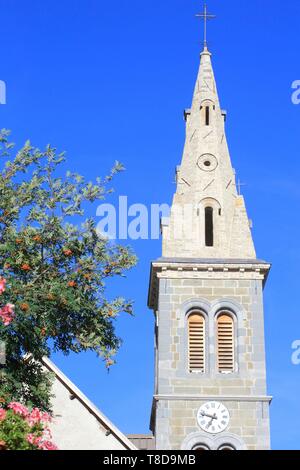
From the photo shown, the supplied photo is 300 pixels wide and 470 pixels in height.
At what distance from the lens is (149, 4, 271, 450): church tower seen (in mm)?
40625

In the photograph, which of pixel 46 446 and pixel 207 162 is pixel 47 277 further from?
pixel 207 162

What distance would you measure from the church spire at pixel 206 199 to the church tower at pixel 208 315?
4 cm

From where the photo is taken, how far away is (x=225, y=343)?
42188 mm

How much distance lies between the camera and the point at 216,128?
47344mm

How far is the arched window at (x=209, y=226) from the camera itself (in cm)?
4475

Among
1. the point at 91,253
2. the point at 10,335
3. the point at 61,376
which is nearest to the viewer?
the point at 10,335

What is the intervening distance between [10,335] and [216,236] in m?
20.6

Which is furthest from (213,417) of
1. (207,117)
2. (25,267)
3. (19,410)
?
(19,410)

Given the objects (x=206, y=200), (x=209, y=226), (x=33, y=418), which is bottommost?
(x=33, y=418)

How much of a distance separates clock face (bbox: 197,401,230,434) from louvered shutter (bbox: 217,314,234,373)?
149 cm

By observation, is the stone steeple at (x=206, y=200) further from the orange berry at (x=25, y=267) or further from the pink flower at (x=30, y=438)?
the pink flower at (x=30, y=438)

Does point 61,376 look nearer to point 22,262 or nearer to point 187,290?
point 187,290

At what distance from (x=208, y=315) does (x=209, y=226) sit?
4525mm
